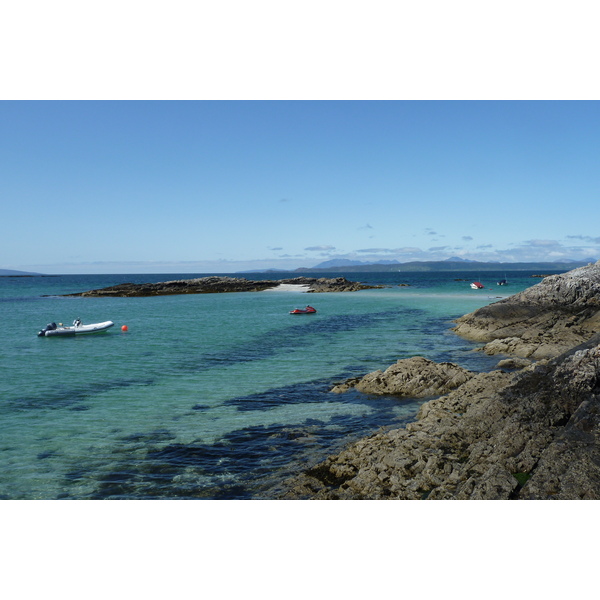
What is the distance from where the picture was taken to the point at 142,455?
1184cm

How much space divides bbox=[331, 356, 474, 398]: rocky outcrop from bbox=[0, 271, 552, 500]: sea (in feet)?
2.19

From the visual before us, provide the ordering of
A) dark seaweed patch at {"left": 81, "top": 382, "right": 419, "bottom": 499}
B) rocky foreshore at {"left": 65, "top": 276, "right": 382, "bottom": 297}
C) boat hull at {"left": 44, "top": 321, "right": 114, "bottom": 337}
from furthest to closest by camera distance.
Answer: rocky foreshore at {"left": 65, "top": 276, "right": 382, "bottom": 297}, boat hull at {"left": 44, "top": 321, "right": 114, "bottom": 337}, dark seaweed patch at {"left": 81, "top": 382, "right": 419, "bottom": 499}

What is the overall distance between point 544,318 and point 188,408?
996 inches

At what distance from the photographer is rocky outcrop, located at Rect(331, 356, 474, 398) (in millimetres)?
17031

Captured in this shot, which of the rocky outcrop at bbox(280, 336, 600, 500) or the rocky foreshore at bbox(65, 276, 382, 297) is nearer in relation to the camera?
the rocky outcrop at bbox(280, 336, 600, 500)

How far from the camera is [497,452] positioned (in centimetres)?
978

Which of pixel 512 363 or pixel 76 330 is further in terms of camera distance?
pixel 76 330

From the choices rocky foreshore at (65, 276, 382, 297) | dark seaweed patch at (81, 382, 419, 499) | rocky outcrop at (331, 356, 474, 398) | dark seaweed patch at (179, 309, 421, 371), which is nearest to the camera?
dark seaweed patch at (81, 382, 419, 499)

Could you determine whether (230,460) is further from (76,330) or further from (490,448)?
(76,330)

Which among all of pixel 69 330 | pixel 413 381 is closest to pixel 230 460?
pixel 413 381

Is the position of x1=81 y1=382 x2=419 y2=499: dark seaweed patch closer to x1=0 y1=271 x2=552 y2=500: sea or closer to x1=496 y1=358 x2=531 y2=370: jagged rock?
x1=0 y1=271 x2=552 y2=500: sea

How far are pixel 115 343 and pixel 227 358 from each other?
11.2 metres

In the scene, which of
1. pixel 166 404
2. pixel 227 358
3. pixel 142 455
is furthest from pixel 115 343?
pixel 142 455

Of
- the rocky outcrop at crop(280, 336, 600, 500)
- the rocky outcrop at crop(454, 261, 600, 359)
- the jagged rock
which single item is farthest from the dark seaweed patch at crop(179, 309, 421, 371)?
the rocky outcrop at crop(280, 336, 600, 500)
